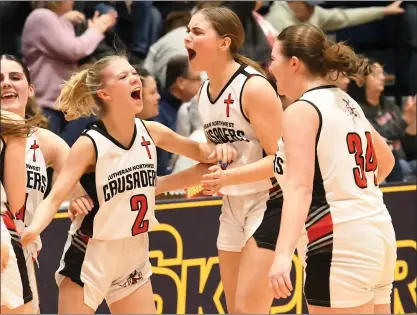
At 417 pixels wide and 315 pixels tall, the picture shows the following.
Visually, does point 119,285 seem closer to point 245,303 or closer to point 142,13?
point 245,303

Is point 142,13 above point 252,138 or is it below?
above

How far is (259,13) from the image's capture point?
8695 mm

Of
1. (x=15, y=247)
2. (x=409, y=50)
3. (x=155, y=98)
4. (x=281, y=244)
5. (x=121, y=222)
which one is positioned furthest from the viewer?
(x=409, y=50)

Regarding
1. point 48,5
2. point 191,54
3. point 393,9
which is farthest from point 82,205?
point 393,9

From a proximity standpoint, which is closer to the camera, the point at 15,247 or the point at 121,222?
the point at 15,247

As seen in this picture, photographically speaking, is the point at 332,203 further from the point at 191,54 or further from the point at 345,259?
the point at 191,54

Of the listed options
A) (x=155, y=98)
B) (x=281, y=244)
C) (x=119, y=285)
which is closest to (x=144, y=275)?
(x=119, y=285)

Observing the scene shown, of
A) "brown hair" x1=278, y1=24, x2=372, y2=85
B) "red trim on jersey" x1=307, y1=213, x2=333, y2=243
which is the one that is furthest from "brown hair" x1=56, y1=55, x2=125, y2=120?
"red trim on jersey" x1=307, y1=213, x2=333, y2=243

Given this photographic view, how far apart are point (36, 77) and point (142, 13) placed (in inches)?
49.5

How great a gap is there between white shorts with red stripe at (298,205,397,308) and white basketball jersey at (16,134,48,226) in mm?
1487

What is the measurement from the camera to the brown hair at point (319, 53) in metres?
4.04

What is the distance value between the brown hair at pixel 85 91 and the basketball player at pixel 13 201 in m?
0.74

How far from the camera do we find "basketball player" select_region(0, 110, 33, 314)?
→ 3854mm

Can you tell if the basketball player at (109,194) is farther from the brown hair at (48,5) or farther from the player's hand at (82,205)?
the brown hair at (48,5)
